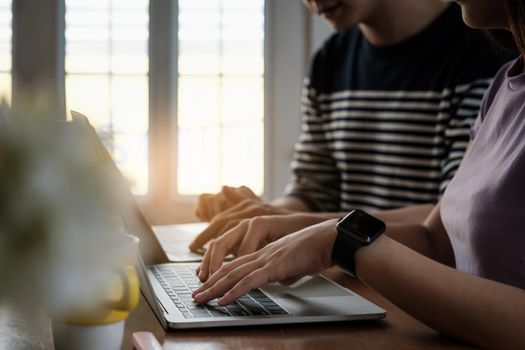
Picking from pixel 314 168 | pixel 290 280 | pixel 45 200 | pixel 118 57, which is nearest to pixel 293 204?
pixel 314 168

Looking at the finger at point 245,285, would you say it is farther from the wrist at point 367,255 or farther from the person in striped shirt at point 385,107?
the person in striped shirt at point 385,107

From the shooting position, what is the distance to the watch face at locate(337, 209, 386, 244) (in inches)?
36.7

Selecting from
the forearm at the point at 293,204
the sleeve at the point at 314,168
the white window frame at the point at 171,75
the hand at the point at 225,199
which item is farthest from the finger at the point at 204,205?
the white window frame at the point at 171,75

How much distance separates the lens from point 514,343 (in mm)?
804

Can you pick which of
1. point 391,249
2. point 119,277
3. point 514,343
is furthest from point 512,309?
point 119,277

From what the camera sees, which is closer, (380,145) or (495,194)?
(495,194)

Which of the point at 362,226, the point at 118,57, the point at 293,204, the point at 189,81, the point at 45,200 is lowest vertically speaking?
the point at 293,204

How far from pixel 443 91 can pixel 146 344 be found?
3.90 ft

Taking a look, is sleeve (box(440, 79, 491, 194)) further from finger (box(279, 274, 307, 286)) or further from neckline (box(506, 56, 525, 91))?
finger (box(279, 274, 307, 286))

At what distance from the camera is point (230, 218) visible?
1375 millimetres

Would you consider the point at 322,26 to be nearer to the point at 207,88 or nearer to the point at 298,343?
the point at 207,88

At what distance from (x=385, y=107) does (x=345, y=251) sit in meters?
0.99

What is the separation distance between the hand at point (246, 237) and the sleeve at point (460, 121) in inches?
19.3

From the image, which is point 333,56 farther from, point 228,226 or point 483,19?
point 483,19
